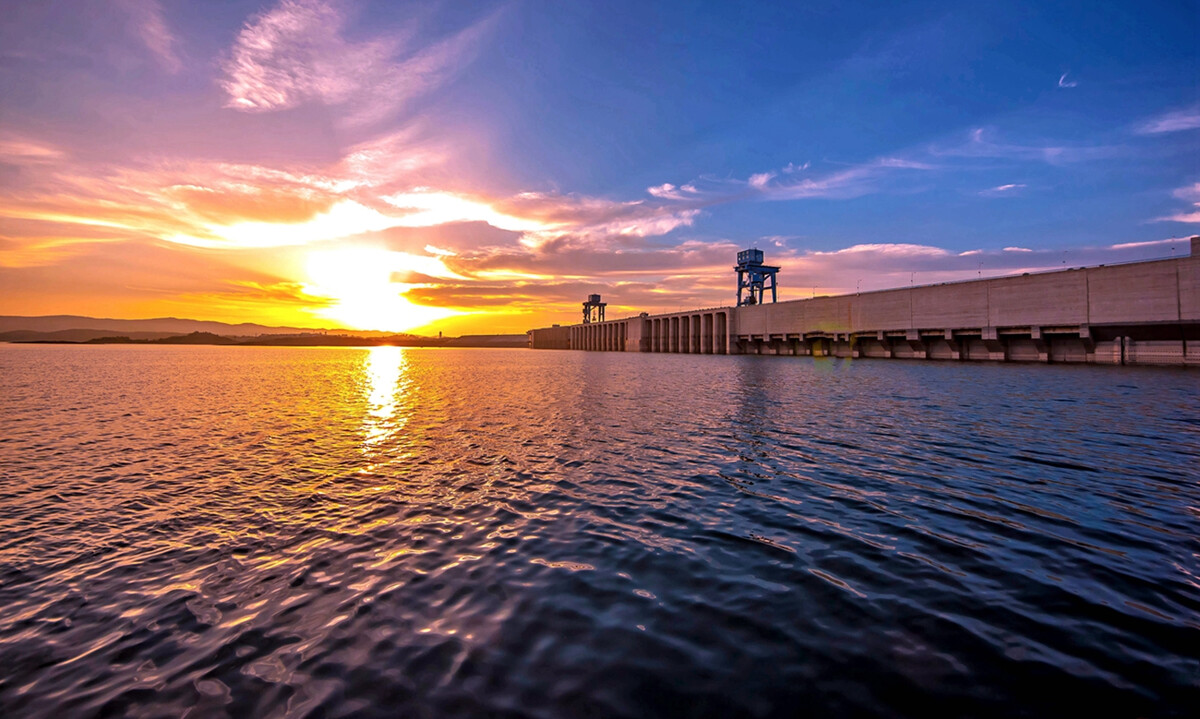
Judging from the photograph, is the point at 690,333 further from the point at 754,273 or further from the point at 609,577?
the point at 609,577

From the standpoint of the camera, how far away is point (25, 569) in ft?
28.4

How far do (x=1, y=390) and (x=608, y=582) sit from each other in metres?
58.3

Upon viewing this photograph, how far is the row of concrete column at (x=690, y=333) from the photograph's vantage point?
11639 centimetres

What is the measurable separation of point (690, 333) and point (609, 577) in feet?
403

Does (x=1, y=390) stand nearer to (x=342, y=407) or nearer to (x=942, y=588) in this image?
(x=342, y=407)

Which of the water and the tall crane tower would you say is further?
the tall crane tower

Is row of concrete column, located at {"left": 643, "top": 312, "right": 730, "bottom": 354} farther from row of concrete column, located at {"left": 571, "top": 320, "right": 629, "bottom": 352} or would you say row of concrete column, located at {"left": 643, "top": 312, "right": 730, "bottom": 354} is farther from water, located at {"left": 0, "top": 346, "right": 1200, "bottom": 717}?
water, located at {"left": 0, "top": 346, "right": 1200, "bottom": 717}

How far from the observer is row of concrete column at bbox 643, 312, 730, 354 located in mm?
116387

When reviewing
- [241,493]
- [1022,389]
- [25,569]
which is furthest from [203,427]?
[1022,389]

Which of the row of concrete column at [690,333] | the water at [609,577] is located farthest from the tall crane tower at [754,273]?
the water at [609,577]

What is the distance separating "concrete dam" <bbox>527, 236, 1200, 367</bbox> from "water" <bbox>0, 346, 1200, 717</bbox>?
46.4 meters

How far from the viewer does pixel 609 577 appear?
317 inches

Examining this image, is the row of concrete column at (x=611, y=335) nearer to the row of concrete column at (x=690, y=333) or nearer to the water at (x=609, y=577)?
the row of concrete column at (x=690, y=333)

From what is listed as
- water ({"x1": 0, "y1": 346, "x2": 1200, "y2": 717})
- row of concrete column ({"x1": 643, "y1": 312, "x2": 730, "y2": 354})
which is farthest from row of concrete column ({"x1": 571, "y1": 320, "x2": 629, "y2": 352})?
water ({"x1": 0, "y1": 346, "x2": 1200, "y2": 717})
